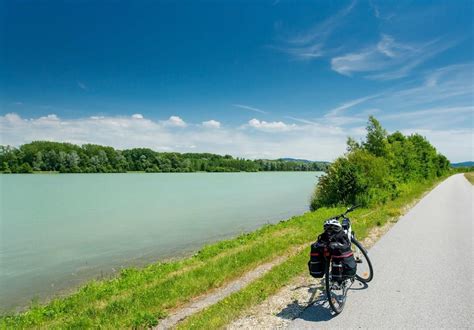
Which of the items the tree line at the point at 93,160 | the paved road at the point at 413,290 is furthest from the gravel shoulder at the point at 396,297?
the tree line at the point at 93,160

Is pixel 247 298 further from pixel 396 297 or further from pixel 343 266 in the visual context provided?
pixel 396 297

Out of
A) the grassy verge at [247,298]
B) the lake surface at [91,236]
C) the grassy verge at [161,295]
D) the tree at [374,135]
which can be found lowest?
the lake surface at [91,236]

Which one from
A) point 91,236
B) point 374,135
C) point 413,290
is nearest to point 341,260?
point 413,290

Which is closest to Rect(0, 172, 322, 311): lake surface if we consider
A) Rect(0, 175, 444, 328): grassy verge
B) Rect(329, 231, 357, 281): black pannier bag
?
Rect(0, 175, 444, 328): grassy verge

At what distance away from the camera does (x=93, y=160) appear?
352ft

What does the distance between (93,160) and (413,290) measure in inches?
4471

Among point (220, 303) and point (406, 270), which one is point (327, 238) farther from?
point (406, 270)

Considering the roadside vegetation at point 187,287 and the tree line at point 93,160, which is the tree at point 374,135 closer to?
the roadside vegetation at point 187,287

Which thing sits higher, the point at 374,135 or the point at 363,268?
the point at 374,135

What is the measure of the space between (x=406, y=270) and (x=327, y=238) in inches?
129

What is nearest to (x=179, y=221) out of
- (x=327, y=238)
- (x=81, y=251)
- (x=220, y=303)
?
(x=81, y=251)

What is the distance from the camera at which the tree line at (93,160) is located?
319 feet

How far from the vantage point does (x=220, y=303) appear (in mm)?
6016

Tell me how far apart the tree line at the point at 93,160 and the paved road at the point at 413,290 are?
108 metres
